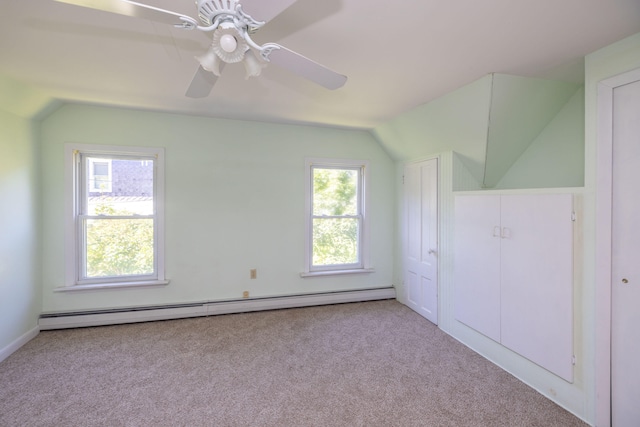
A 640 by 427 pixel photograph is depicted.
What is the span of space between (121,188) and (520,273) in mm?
3996

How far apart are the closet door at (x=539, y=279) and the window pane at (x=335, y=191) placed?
76.0 inches

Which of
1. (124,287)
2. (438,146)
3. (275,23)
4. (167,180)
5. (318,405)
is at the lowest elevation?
(318,405)

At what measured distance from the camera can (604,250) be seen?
1.72 meters

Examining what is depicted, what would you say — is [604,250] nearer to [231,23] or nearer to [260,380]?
[231,23]

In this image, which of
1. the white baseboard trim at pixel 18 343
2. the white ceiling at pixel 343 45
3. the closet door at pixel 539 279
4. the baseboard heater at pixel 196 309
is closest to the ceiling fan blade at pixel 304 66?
the white ceiling at pixel 343 45

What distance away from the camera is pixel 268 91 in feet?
8.27

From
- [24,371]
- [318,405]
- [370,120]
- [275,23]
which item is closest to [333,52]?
[275,23]

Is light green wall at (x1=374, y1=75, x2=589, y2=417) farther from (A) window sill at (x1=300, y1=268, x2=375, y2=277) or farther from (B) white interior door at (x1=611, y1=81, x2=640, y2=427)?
(A) window sill at (x1=300, y1=268, x2=375, y2=277)

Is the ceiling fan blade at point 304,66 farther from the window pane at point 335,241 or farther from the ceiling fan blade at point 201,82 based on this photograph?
the window pane at point 335,241

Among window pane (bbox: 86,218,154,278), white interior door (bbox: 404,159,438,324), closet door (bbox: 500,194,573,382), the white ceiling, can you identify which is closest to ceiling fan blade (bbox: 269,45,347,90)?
the white ceiling

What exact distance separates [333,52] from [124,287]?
318 centimetres

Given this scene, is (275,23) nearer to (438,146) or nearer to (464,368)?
(438,146)

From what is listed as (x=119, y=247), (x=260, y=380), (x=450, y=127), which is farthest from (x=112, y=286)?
(x=450, y=127)

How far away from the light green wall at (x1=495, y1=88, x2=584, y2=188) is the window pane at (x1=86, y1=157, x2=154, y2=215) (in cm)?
397
